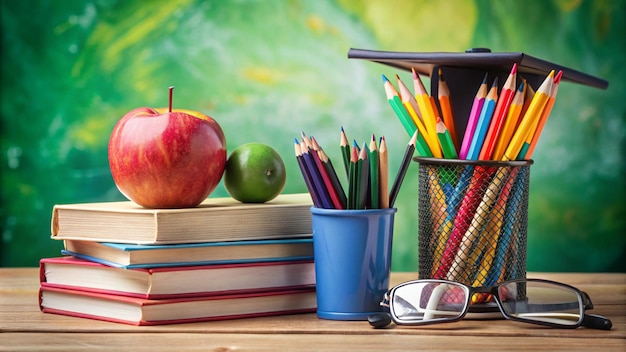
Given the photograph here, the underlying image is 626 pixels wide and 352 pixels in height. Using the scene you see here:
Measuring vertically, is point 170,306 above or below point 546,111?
below

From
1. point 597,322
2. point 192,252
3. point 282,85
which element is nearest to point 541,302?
point 597,322

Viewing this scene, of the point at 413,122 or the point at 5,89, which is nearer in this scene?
the point at 413,122

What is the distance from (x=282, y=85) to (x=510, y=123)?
3.42 feet

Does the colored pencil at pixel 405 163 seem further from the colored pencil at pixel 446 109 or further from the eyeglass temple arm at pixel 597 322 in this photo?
the eyeglass temple arm at pixel 597 322

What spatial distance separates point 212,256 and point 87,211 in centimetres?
14

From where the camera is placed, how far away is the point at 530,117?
745 mm

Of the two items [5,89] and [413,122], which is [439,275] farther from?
[5,89]

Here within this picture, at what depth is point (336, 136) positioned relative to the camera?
175 cm

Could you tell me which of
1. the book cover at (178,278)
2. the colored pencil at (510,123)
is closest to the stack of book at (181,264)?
the book cover at (178,278)

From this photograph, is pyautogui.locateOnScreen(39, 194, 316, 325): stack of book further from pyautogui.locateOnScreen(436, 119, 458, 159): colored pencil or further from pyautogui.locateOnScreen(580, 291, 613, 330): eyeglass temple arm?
pyautogui.locateOnScreen(580, 291, 613, 330): eyeglass temple arm

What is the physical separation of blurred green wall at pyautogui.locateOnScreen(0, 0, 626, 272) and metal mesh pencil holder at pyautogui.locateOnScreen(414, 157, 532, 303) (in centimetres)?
95

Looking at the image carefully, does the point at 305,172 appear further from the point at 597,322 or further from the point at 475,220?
the point at 597,322

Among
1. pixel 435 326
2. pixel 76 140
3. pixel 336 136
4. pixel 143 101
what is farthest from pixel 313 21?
pixel 435 326

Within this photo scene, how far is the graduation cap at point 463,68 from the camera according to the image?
0.76 meters
